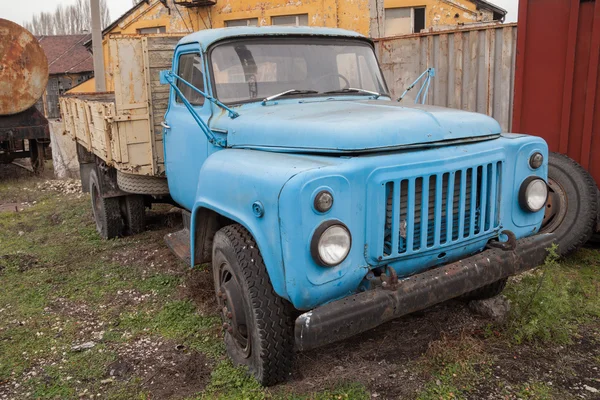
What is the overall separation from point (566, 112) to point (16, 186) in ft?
32.4

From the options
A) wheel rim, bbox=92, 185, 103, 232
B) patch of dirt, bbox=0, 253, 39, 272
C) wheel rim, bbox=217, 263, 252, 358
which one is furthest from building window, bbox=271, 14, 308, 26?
wheel rim, bbox=217, 263, 252, 358

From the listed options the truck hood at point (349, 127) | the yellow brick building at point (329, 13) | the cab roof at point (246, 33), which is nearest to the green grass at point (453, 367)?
the truck hood at point (349, 127)

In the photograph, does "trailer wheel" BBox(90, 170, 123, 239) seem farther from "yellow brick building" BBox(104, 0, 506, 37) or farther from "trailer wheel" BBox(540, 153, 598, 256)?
"yellow brick building" BBox(104, 0, 506, 37)

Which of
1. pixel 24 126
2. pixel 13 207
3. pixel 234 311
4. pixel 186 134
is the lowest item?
pixel 13 207

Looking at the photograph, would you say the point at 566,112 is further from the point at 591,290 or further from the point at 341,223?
the point at 341,223

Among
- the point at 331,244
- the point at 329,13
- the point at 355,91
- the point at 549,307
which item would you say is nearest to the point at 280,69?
the point at 355,91

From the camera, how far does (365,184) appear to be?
274cm

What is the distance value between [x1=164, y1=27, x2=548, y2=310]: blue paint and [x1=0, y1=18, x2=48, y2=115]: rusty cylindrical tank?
8758mm

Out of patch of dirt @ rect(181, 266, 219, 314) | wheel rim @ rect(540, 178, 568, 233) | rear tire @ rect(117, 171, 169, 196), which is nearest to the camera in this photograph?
patch of dirt @ rect(181, 266, 219, 314)

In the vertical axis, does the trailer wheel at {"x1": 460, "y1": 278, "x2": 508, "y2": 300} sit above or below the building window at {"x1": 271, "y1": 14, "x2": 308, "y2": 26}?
below

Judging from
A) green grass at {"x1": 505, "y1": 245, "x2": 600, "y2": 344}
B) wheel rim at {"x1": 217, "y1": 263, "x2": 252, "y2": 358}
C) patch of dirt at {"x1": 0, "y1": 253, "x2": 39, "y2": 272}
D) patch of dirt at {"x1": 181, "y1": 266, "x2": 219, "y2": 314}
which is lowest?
patch of dirt at {"x1": 0, "y1": 253, "x2": 39, "y2": 272}

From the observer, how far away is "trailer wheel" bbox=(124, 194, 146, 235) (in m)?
6.36

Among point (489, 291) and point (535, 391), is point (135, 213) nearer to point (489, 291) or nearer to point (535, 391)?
point (489, 291)

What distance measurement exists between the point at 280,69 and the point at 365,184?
5.12ft
